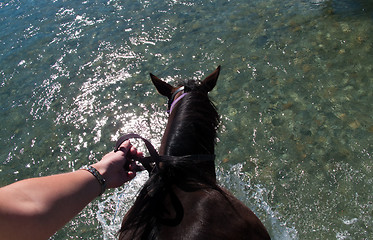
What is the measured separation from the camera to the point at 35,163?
4.25m

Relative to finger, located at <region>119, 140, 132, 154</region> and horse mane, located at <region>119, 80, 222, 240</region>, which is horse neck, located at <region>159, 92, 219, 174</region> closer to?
horse mane, located at <region>119, 80, 222, 240</region>

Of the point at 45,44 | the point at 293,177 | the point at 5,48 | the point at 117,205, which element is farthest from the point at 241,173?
the point at 5,48

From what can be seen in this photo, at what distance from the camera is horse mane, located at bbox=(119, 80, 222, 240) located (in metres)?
1.67

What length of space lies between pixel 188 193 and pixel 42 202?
31.2 inches

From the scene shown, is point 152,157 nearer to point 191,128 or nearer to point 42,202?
point 191,128

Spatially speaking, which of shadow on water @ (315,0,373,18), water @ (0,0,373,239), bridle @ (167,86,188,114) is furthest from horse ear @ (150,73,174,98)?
shadow on water @ (315,0,373,18)

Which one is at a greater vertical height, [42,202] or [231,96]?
[42,202]

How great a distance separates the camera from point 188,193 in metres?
1.82

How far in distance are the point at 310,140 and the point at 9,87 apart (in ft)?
17.6

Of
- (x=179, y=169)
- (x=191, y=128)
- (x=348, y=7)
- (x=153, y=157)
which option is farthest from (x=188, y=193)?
(x=348, y=7)

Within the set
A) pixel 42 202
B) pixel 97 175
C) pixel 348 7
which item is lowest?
pixel 348 7

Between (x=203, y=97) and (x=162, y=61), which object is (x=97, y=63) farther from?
(x=203, y=97)

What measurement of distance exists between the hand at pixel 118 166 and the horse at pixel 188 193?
0.16 m

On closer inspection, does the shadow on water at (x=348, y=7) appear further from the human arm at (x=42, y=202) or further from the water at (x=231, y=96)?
the human arm at (x=42, y=202)
